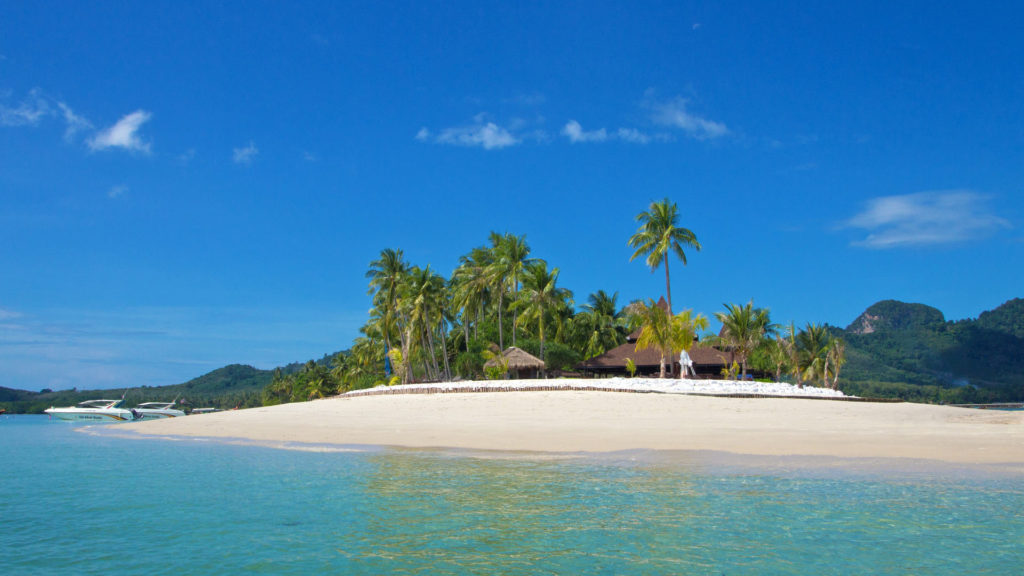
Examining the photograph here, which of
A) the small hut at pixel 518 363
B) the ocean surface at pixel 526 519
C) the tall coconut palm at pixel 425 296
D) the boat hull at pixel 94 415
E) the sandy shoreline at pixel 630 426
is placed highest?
the tall coconut palm at pixel 425 296

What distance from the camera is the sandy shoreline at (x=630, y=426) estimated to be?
1316 cm

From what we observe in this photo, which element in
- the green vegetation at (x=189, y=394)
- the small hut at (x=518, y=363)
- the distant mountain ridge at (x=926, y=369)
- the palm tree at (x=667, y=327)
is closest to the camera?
the palm tree at (x=667, y=327)

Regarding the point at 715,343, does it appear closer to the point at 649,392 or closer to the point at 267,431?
the point at 649,392

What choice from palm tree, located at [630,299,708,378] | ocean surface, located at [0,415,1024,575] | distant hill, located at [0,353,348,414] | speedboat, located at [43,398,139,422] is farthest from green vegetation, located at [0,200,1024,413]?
distant hill, located at [0,353,348,414]

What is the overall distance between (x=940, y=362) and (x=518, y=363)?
108320 millimetres

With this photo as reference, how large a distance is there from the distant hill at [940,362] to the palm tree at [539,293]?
57.1 metres

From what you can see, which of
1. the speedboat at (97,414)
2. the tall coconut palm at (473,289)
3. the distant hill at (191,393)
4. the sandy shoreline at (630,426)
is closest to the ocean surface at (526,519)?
the sandy shoreline at (630,426)

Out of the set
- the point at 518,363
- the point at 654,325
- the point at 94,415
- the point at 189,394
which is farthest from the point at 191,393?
the point at 654,325

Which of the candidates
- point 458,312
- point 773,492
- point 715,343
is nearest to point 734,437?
point 773,492

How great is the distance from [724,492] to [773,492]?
668mm

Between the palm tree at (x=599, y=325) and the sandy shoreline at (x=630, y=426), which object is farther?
the palm tree at (x=599, y=325)

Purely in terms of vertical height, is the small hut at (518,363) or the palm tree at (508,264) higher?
the palm tree at (508,264)

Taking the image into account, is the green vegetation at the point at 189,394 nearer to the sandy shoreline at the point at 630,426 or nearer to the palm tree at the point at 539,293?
the palm tree at the point at 539,293

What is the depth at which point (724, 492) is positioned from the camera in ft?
27.0
